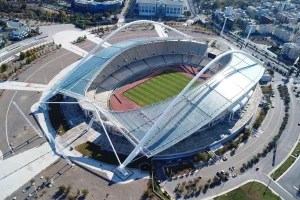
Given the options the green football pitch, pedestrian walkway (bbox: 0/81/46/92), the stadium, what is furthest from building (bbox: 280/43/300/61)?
pedestrian walkway (bbox: 0/81/46/92)

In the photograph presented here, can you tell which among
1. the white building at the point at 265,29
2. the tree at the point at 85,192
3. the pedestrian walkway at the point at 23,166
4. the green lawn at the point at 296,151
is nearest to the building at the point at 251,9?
the white building at the point at 265,29

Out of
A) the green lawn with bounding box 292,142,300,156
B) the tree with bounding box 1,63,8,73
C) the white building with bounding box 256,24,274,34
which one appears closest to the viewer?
the green lawn with bounding box 292,142,300,156

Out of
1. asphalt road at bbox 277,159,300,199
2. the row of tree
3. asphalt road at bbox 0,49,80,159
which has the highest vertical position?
asphalt road at bbox 0,49,80,159

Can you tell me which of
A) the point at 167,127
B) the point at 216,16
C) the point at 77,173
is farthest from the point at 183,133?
the point at 216,16

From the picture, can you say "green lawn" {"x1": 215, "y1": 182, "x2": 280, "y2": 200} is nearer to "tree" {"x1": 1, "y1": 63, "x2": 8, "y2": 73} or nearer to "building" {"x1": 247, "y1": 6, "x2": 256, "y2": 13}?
"tree" {"x1": 1, "y1": 63, "x2": 8, "y2": 73}

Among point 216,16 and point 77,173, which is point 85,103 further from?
point 216,16

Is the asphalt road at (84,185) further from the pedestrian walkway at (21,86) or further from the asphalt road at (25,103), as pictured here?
the pedestrian walkway at (21,86)

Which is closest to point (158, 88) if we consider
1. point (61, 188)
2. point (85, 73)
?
point (85, 73)
